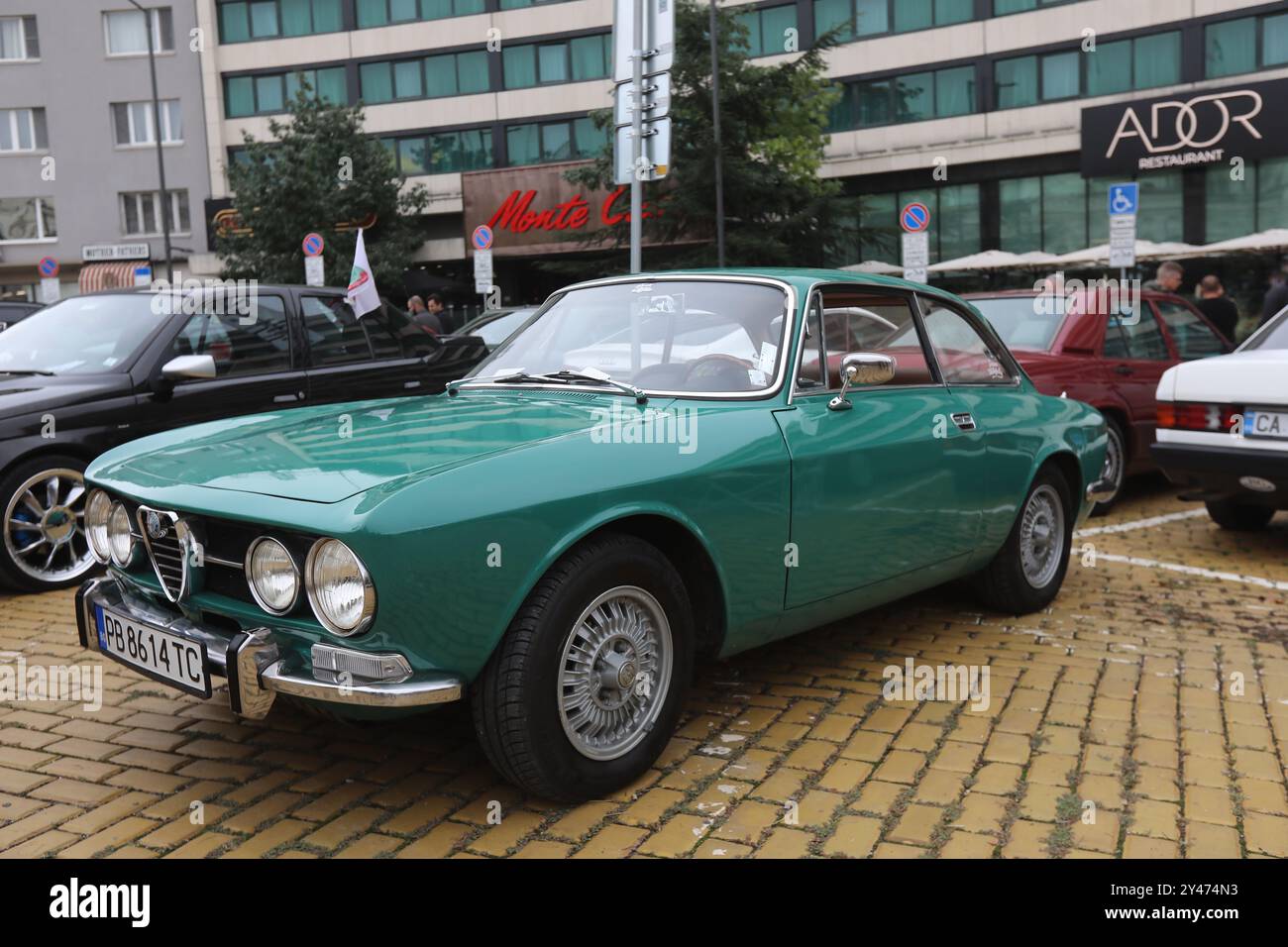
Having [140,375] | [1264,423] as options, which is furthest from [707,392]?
[1264,423]

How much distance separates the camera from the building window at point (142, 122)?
135ft

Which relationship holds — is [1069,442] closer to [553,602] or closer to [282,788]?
[553,602]

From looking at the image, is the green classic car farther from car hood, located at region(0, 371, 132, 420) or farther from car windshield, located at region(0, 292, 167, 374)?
car windshield, located at region(0, 292, 167, 374)

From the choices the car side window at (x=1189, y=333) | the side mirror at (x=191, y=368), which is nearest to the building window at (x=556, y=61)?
the car side window at (x=1189, y=333)

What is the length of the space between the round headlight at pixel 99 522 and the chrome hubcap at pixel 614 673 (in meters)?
1.67

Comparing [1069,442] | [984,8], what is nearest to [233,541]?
[1069,442]

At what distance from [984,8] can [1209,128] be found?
23.4 feet

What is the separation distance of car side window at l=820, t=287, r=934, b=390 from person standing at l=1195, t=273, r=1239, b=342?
26.7ft

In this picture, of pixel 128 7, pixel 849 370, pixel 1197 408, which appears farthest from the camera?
pixel 128 7

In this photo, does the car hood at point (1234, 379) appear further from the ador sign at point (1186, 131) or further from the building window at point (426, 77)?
the building window at point (426, 77)

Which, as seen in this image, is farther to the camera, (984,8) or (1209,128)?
(984,8)

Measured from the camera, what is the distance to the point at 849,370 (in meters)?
4.02

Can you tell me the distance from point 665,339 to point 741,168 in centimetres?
1997

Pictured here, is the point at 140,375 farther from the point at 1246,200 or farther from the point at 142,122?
the point at 142,122
